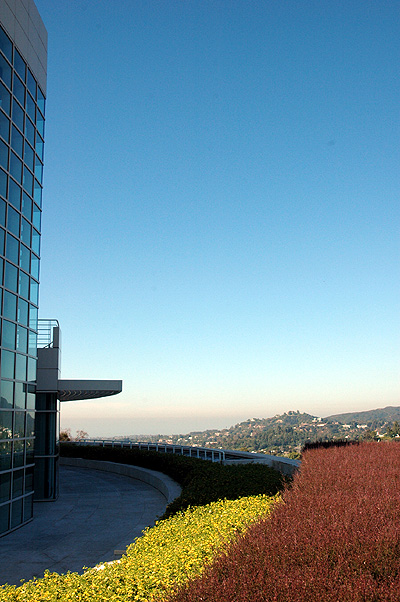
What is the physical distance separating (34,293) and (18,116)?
17.1ft

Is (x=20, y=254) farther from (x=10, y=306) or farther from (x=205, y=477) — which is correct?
(x=205, y=477)

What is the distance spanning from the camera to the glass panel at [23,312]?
13992 millimetres

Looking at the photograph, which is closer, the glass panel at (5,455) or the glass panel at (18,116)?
the glass panel at (5,455)

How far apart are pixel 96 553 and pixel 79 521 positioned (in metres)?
3.45

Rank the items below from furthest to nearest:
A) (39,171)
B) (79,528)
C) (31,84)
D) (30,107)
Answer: (39,171) → (31,84) → (30,107) → (79,528)

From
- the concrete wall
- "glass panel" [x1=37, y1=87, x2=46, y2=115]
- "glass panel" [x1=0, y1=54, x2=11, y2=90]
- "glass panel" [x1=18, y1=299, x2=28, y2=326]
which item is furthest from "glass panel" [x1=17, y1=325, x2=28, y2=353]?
the concrete wall

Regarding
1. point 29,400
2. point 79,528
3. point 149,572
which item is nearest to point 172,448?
point 29,400

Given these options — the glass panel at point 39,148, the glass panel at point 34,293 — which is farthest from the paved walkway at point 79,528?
the glass panel at point 39,148

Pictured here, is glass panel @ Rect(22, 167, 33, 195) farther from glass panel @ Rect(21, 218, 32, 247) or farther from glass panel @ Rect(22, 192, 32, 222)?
glass panel @ Rect(21, 218, 32, 247)

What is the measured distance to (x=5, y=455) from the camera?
41.4 feet

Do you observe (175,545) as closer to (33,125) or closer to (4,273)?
(4,273)

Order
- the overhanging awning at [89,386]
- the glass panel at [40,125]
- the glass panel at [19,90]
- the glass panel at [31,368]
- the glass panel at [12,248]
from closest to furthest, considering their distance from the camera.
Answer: the glass panel at [12,248] → the glass panel at [19,90] → the glass panel at [31,368] → the glass panel at [40,125] → the overhanging awning at [89,386]

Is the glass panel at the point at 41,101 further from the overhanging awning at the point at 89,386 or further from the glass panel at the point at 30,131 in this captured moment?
the overhanging awning at the point at 89,386

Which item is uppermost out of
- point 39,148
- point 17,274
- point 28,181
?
point 39,148
